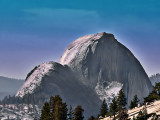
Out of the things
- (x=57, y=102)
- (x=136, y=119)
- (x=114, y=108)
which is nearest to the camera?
(x=136, y=119)

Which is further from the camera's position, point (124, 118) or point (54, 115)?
point (54, 115)

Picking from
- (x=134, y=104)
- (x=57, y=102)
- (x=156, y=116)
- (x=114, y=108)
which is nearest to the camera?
(x=156, y=116)

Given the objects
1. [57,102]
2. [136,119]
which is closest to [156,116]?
[136,119]

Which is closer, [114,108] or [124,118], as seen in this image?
[124,118]

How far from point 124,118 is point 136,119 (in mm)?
7237

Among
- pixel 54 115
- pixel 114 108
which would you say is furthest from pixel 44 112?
pixel 114 108

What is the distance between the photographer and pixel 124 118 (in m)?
116

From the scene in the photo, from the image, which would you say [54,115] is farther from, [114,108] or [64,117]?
[114,108]

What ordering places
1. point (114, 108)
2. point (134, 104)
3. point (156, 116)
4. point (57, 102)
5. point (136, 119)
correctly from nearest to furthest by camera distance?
1. point (156, 116)
2. point (136, 119)
3. point (57, 102)
4. point (114, 108)
5. point (134, 104)

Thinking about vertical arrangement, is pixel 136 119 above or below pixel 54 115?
below

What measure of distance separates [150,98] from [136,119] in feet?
161

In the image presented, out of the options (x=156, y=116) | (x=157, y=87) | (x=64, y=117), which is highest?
(x=157, y=87)

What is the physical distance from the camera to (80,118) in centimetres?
14688

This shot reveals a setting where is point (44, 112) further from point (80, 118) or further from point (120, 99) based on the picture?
point (120, 99)
